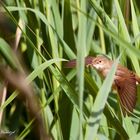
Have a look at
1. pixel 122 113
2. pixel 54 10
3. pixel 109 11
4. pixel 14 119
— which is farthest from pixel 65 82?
pixel 14 119

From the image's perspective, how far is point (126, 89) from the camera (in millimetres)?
656

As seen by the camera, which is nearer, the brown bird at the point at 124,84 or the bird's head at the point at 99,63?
the brown bird at the point at 124,84

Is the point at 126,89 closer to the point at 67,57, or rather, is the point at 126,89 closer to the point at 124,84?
the point at 124,84

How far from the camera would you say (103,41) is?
0.97 metres

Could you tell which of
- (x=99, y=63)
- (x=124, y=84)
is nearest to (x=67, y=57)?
(x=99, y=63)

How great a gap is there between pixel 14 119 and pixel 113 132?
383 millimetres

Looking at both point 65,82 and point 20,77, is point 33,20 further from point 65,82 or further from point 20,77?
point 20,77

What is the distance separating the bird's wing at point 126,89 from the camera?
631 mm

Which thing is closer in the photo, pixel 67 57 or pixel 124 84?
pixel 124 84

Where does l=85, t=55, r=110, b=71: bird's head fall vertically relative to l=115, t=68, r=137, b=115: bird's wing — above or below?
above

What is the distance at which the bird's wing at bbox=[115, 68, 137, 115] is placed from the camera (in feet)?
2.07

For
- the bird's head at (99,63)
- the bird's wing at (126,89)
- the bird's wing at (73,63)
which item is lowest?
the bird's wing at (126,89)

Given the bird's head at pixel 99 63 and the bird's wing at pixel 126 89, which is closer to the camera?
the bird's wing at pixel 126 89

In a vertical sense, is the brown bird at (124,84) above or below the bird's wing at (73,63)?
below
